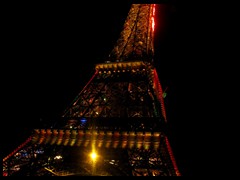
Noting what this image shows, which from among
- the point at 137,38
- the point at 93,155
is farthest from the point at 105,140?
the point at 137,38

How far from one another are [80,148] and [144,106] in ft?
7.61

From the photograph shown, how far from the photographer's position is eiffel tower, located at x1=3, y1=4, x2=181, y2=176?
12.6 ft

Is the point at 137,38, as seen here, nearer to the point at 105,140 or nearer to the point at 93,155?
the point at 105,140

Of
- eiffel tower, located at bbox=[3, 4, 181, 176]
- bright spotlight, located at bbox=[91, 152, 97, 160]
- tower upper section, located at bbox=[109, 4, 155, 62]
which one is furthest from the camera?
tower upper section, located at bbox=[109, 4, 155, 62]

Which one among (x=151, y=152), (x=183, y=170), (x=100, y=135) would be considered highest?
(x=100, y=135)

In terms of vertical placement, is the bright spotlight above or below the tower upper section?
below

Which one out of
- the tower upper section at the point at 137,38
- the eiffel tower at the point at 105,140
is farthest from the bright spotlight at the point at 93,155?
the tower upper section at the point at 137,38

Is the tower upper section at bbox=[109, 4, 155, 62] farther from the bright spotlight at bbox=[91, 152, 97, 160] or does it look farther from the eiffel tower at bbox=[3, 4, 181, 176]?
the bright spotlight at bbox=[91, 152, 97, 160]

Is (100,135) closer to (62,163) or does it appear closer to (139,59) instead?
(62,163)

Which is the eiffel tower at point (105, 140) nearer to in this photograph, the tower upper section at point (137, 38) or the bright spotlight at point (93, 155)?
the bright spotlight at point (93, 155)

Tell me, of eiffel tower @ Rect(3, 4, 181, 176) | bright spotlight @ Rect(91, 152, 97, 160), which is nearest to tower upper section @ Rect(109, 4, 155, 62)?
eiffel tower @ Rect(3, 4, 181, 176)

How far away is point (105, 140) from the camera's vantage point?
15.4 ft

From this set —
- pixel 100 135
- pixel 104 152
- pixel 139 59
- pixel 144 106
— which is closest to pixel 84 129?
pixel 100 135

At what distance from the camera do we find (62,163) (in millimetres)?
4156
